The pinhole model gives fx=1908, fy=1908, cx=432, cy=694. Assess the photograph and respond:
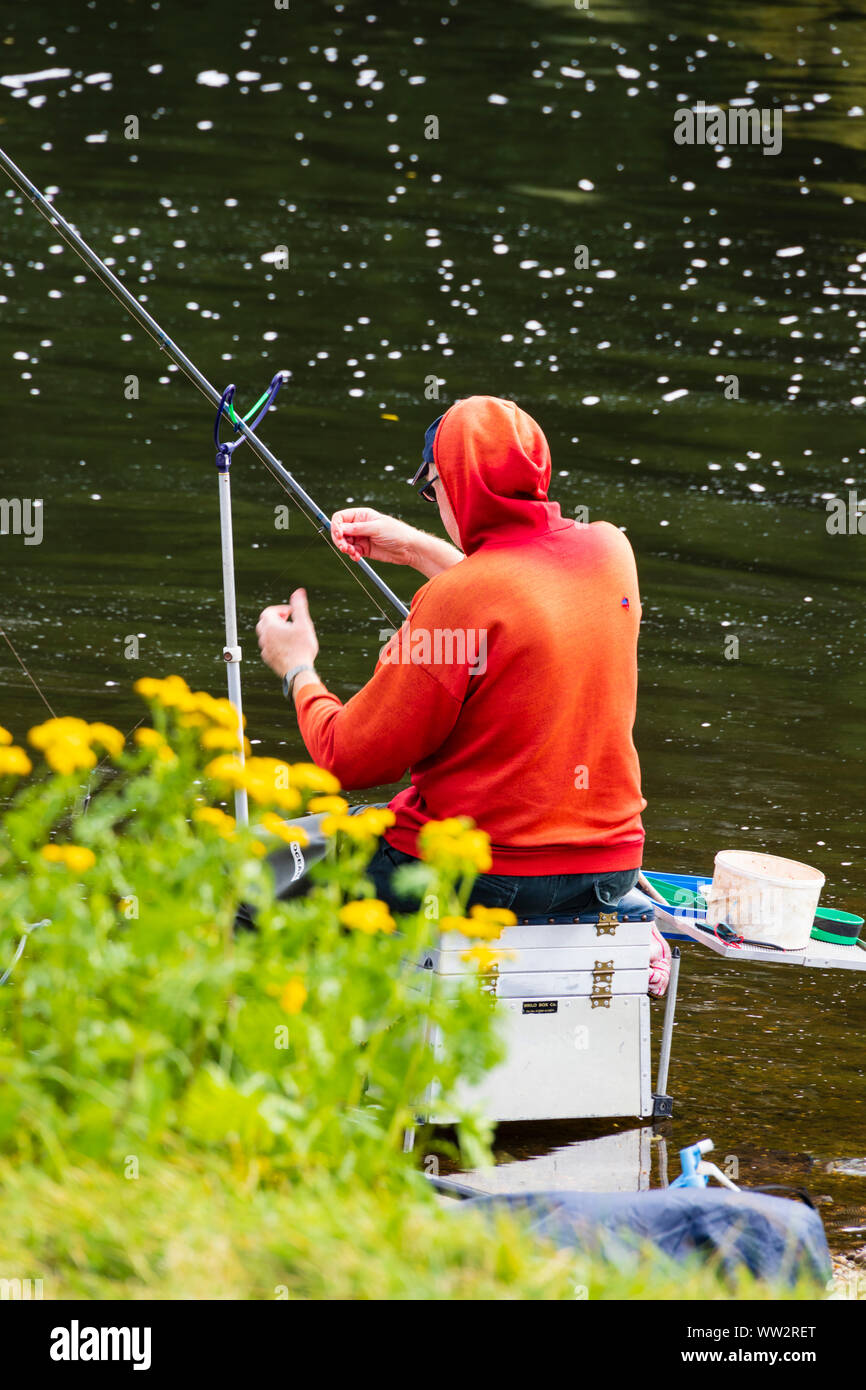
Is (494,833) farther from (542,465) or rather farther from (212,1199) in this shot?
(212,1199)

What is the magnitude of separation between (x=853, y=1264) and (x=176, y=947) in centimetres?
170

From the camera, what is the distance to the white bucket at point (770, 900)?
3.59m

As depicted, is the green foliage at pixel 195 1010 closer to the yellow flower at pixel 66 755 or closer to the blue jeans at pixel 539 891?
the yellow flower at pixel 66 755


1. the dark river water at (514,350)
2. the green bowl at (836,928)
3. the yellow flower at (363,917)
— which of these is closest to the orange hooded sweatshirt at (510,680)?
the green bowl at (836,928)

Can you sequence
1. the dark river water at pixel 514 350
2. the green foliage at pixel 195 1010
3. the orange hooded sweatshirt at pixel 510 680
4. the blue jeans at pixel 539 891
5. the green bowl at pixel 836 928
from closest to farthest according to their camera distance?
1. the green foliage at pixel 195 1010
2. the orange hooded sweatshirt at pixel 510 680
3. the blue jeans at pixel 539 891
4. the green bowl at pixel 836 928
5. the dark river water at pixel 514 350

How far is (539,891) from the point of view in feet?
11.2

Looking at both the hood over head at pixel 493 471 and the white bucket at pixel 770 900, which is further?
the white bucket at pixel 770 900

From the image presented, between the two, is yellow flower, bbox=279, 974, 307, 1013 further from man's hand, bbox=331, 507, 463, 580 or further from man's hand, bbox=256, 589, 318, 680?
man's hand, bbox=331, 507, 463, 580

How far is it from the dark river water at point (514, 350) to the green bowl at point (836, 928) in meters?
0.46

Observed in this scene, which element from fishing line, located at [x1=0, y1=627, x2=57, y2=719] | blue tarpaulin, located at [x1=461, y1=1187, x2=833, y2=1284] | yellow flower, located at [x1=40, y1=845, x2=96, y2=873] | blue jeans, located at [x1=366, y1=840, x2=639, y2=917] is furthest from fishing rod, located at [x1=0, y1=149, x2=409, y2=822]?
fishing line, located at [x1=0, y1=627, x2=57, y2=719]

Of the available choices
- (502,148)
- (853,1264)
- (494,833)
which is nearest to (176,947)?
(494,833)

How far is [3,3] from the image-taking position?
20953 mm

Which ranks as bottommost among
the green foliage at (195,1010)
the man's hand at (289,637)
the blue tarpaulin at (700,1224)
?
the blue tarpaulin at (700,1224)

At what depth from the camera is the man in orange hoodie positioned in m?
3.27
